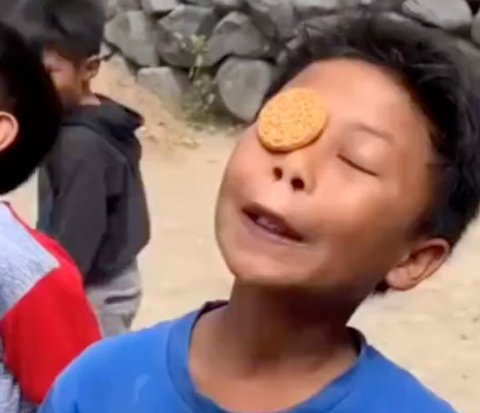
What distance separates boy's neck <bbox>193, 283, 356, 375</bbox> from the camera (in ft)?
4.05

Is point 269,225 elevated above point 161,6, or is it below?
above

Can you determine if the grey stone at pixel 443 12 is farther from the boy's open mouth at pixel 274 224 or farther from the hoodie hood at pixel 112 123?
the boy's open mouth at pixel 274 224

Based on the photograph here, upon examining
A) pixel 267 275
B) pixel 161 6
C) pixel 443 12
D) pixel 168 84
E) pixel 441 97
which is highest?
pixel 441 97

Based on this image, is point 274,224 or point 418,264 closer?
point 274,224

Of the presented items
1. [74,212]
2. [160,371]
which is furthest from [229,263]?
[74,212]

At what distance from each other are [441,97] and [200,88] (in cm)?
530

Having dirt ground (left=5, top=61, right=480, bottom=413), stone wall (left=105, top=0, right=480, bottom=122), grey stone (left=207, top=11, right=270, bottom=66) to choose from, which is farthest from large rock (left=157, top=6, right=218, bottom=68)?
dirt ground (left=5, top=61, right=480, bottom=413)

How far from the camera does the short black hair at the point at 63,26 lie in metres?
2.82

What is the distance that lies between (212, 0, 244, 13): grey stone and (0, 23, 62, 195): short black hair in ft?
14.3

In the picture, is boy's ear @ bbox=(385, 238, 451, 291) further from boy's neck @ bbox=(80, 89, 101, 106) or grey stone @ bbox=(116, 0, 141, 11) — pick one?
grey stone @ bbox=(116, 0, 141, 11)

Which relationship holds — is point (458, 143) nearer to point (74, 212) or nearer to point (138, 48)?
point (74, 212)

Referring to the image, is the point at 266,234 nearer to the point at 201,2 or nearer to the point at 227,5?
the point at 227,5

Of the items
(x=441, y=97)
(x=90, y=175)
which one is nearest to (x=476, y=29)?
(x=90, y=175)

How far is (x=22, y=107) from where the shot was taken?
2066mm
